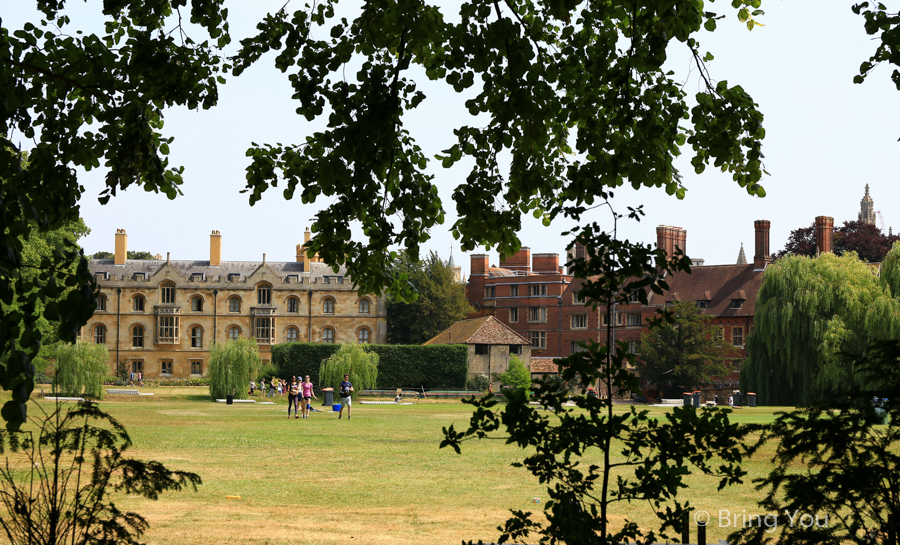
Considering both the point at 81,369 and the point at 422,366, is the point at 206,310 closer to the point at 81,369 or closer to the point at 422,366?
the point at 422,366

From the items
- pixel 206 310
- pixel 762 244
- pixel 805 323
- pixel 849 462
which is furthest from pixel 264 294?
pixel 849 462

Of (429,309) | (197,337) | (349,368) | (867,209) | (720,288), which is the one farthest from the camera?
(867,209)

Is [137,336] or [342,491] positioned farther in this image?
[137,336]

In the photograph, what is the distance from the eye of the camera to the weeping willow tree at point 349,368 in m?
46.4

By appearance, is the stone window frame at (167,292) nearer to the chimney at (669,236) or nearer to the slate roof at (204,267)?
the slate roof at (204,267)

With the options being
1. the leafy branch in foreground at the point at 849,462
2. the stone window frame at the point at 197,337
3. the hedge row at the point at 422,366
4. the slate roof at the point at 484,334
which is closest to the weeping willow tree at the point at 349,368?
the hedge row at the point at 422,366

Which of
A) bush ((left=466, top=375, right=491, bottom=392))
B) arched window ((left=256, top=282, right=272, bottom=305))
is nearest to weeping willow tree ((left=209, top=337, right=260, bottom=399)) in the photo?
bush ((left=466, top=375, right=491, bottom=392))

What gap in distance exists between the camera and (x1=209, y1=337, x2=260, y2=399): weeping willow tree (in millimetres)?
43531

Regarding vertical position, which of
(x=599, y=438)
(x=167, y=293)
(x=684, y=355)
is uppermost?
(x=167, y=293)

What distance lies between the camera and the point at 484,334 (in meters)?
59.2

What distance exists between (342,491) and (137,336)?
67.2 m

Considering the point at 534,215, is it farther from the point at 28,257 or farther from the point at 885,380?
the point at 28,257

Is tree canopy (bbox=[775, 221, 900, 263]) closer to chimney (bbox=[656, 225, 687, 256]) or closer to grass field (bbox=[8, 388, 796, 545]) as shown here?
chimney (bbox=[656, 225, 687, 256])

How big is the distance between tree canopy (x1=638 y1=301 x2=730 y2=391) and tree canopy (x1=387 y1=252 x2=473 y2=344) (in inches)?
895
